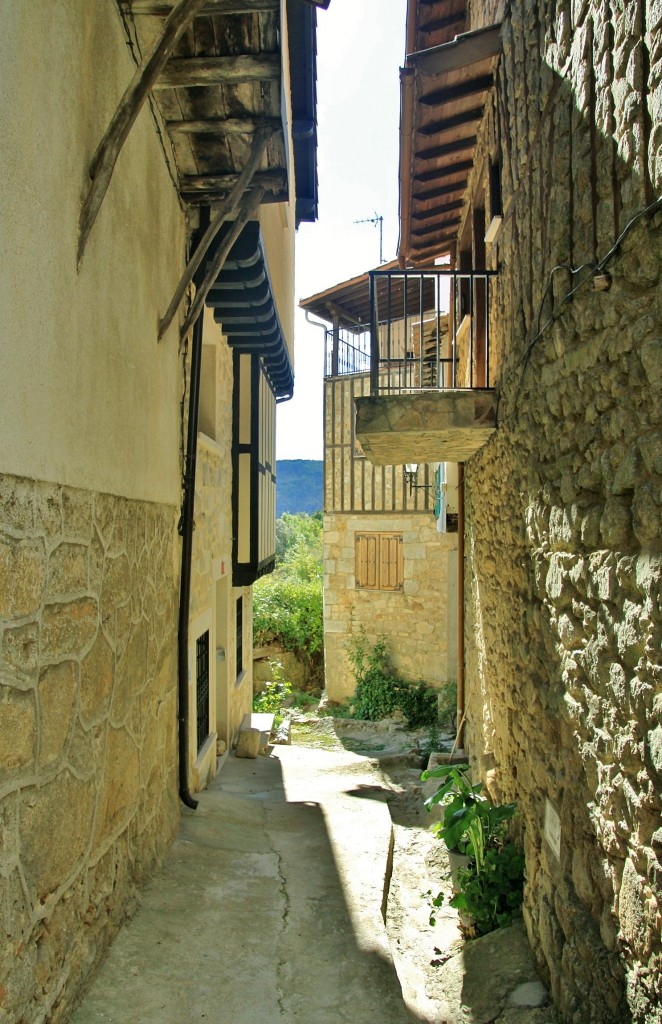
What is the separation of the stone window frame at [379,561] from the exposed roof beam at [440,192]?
24.6 ft

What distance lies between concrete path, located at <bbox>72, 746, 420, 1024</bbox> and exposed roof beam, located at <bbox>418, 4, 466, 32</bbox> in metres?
6.73

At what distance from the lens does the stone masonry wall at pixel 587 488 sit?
Result: 222 cm

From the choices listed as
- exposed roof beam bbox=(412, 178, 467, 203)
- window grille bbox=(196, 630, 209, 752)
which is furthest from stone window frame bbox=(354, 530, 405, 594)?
exposed roof beam bbox=(412, 178, 467, 203)

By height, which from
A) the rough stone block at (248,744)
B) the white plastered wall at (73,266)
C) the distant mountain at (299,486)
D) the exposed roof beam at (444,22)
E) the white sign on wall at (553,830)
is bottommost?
the rough stone block at (248,744)

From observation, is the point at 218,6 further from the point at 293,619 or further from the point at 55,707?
the point at 293,619

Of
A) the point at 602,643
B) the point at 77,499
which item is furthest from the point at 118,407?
the point at 602,643

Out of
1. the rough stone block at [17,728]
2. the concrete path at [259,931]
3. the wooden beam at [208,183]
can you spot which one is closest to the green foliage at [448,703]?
the concrete path at [259,931]

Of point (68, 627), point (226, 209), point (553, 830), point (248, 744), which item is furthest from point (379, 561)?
point (68, 627)

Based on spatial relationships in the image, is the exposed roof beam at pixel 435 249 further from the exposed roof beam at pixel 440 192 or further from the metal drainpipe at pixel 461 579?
the metal drainpipe at pixel 461 579

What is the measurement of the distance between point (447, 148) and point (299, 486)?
2452 inches

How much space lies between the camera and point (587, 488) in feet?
9.21

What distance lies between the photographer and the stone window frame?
13.6 m

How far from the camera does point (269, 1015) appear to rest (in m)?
2.77

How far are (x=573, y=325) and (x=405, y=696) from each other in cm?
1122
